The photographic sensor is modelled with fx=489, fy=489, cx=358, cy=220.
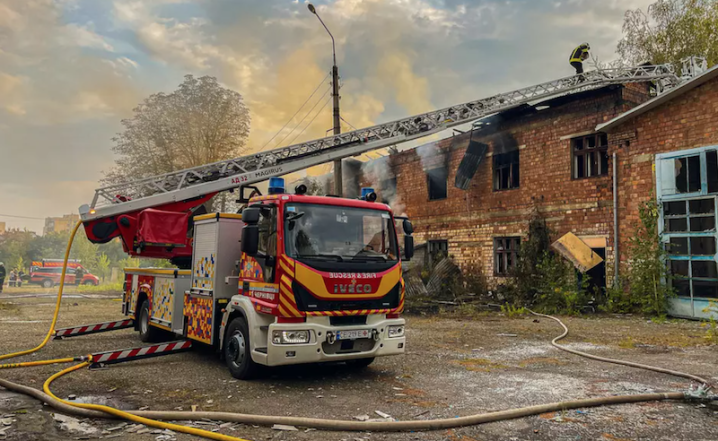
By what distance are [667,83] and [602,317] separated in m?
9.91

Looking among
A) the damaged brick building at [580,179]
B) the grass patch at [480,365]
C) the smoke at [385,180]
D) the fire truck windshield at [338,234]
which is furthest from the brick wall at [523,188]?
the fire truck windshield at [338,234]

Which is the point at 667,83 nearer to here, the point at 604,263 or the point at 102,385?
the point at 604,263

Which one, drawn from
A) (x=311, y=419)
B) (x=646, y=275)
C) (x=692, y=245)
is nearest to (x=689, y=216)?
(x=692, y=245)

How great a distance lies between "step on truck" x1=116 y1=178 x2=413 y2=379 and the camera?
18.8 ft

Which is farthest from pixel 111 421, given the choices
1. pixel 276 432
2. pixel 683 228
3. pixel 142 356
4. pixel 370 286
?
pixel 683 228

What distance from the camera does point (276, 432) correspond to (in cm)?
423

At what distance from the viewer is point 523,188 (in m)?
17.0

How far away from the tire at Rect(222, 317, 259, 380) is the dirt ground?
0.48ft

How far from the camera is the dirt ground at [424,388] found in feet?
13.8

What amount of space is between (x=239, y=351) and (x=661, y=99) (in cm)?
1235

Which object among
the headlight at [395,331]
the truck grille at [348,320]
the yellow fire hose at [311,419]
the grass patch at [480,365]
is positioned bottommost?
the grass patch at [480,365]

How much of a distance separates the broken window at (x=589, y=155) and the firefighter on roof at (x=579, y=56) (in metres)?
3.68

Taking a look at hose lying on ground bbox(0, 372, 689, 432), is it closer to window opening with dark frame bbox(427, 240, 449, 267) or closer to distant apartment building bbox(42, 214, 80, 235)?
window opening with dark frame bbox(427, 240, 449, 267)

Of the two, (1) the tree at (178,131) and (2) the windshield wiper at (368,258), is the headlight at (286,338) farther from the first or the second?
(1) the tree at (178,131)
